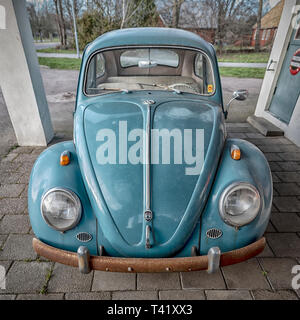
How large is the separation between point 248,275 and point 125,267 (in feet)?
3.96

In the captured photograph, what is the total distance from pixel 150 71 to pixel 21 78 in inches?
84.4

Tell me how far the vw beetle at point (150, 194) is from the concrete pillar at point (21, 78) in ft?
8.29

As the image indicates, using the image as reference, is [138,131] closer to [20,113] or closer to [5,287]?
[5,287]

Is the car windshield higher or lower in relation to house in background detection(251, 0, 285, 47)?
higher

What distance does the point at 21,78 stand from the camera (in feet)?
13.5

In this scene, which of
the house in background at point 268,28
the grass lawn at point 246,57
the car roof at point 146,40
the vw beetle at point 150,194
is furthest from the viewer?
the house in background at point 268,28

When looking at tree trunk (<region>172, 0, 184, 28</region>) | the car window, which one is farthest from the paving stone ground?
tree trunk (<region>172, 0, 184, 28</region>)

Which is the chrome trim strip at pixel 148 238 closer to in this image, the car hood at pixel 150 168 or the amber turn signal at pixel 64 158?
the car hood at pixel 150 168

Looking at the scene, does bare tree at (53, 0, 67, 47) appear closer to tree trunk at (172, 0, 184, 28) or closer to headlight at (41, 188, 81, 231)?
tree trunk at (172, 0, 184, 28)

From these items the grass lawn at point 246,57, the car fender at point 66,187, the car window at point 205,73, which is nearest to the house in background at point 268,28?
the grass lawn at point 246,57

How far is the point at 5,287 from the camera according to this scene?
6.90 ft

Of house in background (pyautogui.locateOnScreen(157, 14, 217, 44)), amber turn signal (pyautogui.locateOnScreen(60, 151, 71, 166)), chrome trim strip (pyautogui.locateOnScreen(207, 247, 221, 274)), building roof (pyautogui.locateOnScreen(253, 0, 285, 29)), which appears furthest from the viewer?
building roof (pyautogui.locateOnScreen(253, 0, 285, 29))

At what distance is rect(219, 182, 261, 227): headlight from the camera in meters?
1.80

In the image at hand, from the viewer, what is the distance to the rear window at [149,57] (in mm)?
2926
